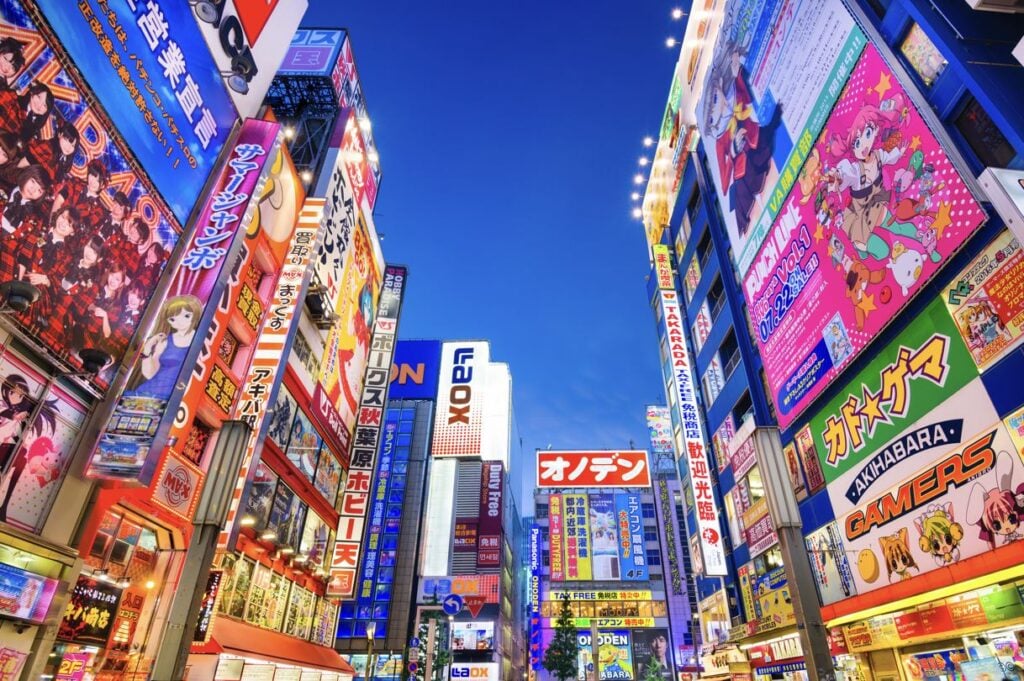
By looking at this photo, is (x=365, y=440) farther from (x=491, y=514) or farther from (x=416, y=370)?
(x=416, y=370)

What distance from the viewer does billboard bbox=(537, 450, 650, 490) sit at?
24.5 meters

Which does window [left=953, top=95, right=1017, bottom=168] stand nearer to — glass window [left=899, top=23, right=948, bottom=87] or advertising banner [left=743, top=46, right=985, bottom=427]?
advertising banner [left=743, top=46, right=985, bottom=427]

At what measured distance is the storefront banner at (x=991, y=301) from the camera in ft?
34.9

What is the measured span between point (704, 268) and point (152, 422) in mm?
29335

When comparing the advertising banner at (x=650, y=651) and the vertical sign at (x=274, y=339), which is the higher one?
the vertical sign at (x=274, y=339)

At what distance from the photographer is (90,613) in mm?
11305

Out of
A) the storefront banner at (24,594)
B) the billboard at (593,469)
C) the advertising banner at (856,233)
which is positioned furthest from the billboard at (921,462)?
the storefront banner at (24,594)

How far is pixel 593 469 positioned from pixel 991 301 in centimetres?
1680

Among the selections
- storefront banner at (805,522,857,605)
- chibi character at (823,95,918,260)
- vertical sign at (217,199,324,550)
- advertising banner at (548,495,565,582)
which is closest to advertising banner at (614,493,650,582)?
advertising banner at (548,495,565,582)

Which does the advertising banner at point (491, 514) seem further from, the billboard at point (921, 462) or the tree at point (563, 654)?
the billboard at point (921, 462)

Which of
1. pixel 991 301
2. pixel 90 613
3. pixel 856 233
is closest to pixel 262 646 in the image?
pixel 90 613

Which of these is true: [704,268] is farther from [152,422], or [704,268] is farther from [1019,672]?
[152,422]

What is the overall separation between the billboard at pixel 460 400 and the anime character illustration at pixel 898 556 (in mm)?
57478

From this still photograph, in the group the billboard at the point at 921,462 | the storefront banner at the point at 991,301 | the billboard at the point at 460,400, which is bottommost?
the billboard at the point at 921,462
